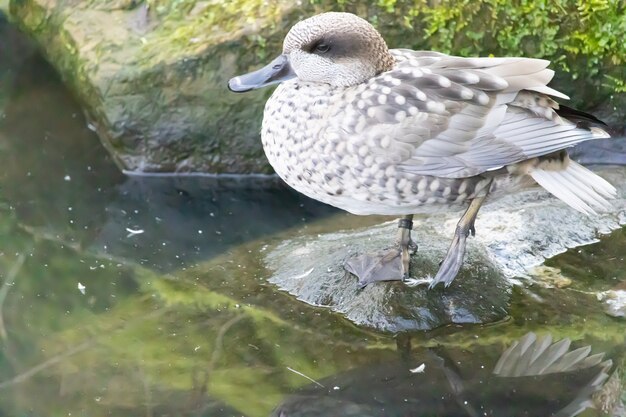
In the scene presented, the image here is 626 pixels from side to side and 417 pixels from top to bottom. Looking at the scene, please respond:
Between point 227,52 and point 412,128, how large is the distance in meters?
1.97

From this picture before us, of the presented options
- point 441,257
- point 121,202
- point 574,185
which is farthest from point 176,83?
point 574,185

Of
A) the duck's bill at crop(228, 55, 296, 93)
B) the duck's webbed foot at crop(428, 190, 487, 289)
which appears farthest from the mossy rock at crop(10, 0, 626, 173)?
the duck's webbed foot at crop(428, 190, 487, 289)

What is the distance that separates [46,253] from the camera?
14.9 ft

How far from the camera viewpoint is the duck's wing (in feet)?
11.8

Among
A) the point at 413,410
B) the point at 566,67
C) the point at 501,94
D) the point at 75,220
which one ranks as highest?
the point at 501,94

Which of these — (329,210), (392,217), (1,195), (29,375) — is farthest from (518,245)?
(1,195)

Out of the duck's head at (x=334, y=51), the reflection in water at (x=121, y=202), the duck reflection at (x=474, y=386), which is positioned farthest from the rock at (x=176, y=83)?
the duck reflection at (x=474, y=386)

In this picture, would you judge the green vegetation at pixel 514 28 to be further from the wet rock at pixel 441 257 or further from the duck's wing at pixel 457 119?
the duck's wing at pixel 457 119

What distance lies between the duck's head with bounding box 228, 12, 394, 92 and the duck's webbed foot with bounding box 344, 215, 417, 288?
74cm

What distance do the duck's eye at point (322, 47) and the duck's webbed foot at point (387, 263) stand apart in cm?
86

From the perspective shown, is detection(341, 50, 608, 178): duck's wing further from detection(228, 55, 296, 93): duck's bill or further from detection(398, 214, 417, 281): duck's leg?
detection(398, 214, 417, 281): duck's leg

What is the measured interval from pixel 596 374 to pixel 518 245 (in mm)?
963

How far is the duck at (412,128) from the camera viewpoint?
362 cm

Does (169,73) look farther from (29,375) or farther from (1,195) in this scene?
(29,375)
